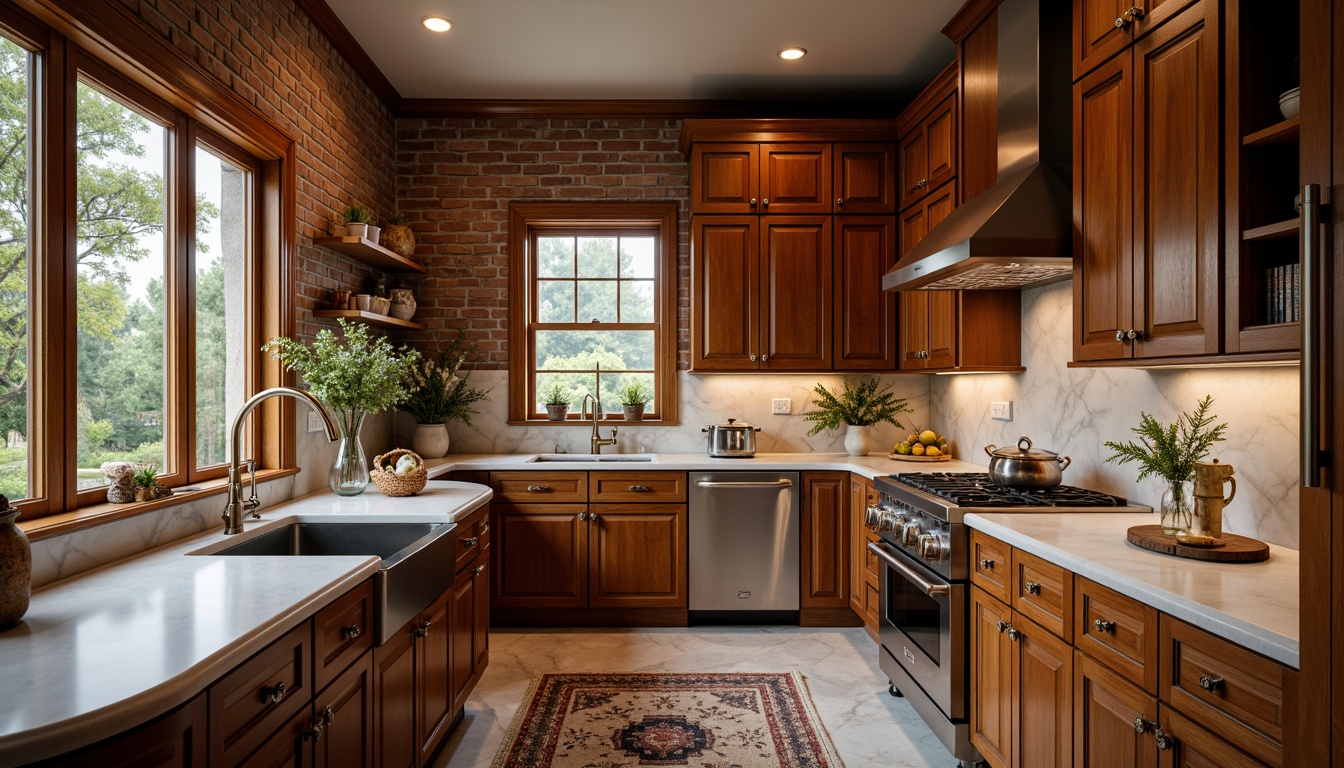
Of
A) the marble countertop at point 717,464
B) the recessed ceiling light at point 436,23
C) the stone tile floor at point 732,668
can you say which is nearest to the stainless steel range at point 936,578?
the stone tile floor at point 732,668

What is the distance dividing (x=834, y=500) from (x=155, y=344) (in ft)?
9.99

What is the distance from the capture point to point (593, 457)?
4285 millimetres

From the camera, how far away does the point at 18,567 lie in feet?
4.41

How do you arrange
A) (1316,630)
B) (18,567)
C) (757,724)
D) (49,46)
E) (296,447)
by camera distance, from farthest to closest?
(296,447) → (757,724) → (49,46) → (18,567) → (1316,630)

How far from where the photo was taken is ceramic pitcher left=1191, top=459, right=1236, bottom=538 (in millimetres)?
1802

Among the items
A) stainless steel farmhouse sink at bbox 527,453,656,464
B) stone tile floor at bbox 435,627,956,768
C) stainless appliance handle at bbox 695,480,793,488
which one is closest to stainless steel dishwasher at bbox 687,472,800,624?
stainless appliance handle at bbox 695,480,793,488

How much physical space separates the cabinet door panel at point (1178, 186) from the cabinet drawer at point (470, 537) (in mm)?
2251

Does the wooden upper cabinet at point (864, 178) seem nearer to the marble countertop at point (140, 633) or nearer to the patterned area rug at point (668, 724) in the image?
the patterned area rug at point (668, 724)

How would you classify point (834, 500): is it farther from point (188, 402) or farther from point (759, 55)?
point (188, 402)

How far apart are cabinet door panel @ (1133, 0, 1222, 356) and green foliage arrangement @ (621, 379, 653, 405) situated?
280cm

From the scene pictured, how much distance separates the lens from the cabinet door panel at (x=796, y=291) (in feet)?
13.3

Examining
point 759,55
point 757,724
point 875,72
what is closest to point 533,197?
point 759,55

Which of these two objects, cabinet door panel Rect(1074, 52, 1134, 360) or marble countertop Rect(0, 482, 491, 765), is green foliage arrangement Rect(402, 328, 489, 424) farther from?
cabinet door panel Rect(1074, 52, 1134, 360)

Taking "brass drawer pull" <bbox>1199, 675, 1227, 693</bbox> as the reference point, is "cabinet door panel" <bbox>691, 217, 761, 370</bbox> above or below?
above
